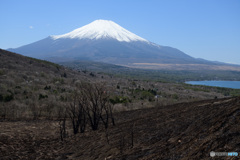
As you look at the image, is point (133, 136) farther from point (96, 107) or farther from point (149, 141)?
point (96, 107)

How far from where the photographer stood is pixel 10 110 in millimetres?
15320

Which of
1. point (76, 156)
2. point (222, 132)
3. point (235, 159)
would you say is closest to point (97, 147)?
point (76, 156)

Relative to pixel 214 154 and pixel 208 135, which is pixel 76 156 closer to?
pixel 208 135

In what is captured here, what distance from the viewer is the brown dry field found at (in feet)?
15.0

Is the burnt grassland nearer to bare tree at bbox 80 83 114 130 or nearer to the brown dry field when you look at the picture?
the brown dry field

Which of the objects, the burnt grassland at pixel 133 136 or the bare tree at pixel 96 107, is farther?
the bare tree at pixel 96 107

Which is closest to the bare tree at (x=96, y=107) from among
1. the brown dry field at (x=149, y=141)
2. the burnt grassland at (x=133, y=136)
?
the burnt grassland at (x=133, y=136)

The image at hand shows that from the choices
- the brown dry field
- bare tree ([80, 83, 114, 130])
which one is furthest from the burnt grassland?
bare tree ([80, 83, 114, 130])

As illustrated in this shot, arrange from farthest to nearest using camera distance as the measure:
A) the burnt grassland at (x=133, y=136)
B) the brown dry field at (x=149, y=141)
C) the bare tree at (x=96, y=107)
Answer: the bare tree at (x=96, y=107) → the burnt grassland at (x=133, y=136) → the brown dry field at (x=149, y=141)

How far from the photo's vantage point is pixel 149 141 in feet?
21.5

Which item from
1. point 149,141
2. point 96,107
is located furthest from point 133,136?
point 96,107

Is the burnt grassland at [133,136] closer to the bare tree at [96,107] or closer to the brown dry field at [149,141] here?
the brown dry field at [149,141]

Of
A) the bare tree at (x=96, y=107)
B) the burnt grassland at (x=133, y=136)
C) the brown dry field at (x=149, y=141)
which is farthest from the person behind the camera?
the bare tree at (x=96, y=107)

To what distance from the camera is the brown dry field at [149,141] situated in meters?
4.56
